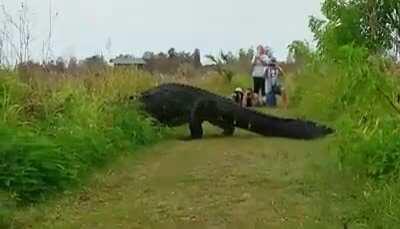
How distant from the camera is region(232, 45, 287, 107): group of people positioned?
19203mm

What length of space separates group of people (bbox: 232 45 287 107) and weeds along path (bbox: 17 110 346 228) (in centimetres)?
838

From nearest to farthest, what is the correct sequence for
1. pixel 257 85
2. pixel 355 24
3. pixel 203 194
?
pixel 203 194
pixel 355 24
pixel 257 85

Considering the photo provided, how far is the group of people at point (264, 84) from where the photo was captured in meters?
19.2

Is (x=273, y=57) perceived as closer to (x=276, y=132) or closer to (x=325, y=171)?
(x=276, y=132)

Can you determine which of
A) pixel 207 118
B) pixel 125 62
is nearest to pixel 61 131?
pixel 207 118

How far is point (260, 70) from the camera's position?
64.4 feet

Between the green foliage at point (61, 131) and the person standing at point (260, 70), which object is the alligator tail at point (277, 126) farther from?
the person standing at point (260, 70)

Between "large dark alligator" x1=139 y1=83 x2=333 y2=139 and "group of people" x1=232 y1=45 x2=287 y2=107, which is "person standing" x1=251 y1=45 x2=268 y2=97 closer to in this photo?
"group of people" x1=232 y1=45 x2=287 y2=107

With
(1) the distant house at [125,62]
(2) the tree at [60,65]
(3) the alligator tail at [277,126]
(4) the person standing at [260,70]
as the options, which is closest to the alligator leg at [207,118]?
(3) the alligator tail at [277,126]

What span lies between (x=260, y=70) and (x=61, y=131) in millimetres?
10882

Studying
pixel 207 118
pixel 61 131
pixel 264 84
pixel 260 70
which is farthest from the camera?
pixel 264 84

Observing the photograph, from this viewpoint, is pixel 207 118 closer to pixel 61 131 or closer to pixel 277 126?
pixel 277 126

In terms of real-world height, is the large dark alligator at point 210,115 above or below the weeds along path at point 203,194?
above

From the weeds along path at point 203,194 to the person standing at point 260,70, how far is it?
8.83m
